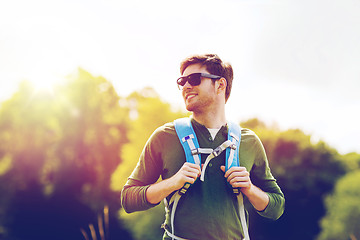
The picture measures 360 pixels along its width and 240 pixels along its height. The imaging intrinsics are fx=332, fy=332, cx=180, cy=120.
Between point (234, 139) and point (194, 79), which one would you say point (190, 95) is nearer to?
point (194, 79)

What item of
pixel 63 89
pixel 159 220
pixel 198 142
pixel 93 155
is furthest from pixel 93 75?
pixel 198 142

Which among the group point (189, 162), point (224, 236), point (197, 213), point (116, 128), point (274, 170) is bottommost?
point (224, 236)

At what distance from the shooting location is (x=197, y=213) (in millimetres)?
2129

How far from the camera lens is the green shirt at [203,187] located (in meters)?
2.13

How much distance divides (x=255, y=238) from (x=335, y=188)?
13.9 ft

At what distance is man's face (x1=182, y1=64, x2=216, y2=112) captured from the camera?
2434mm

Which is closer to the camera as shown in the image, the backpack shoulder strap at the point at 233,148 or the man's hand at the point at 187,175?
the man's hand at the point at 187,175

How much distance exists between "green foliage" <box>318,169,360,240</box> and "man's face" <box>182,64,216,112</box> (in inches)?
516

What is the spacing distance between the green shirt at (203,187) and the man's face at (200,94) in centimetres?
13

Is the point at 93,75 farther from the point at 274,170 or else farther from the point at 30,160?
the point at 274,170

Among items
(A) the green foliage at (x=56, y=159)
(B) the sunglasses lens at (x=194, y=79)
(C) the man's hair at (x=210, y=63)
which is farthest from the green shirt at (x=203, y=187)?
(A) the green foliage at (x=56, y=159)

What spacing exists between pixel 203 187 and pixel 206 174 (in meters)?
0.09

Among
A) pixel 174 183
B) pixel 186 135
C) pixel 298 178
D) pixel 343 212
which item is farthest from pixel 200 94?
pixel 298 178

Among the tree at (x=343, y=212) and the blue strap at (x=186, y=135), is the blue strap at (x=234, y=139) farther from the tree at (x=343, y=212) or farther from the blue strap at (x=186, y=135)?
the tree at (x=343, y=212)
